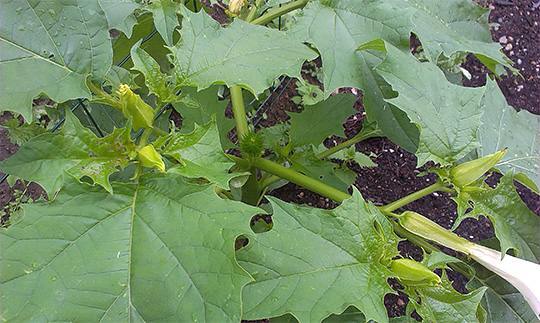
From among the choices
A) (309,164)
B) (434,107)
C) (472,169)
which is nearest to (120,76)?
(309,164)

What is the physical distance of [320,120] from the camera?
1.93 metres

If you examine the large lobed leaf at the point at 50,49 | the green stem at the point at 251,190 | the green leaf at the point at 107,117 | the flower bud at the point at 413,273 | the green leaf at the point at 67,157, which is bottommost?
the green stem at the point at 251,190

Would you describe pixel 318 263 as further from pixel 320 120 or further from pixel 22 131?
pixel 22 131

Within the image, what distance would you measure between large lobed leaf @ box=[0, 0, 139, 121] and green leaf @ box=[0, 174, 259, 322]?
30cm

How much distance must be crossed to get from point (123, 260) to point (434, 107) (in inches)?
42.8

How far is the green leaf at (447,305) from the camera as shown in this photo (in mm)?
1156

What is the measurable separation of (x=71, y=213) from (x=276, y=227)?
1.74ft

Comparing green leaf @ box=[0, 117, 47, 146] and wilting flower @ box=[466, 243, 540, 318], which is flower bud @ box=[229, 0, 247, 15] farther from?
wilting flower @ box=[466, 243, 540, 318]

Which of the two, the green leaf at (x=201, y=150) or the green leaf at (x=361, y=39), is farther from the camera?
the green leaf at (x=361, y=39)

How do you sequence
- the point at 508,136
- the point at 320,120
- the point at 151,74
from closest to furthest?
the point at 151,74, the point at 508,136, the point at 320,120

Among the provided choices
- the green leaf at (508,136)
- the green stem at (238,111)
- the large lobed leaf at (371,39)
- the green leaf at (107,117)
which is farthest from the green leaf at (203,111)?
the green leaf at (508,136)

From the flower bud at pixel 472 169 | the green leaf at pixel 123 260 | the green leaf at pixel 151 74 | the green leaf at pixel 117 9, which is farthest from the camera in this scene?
the green leaf at pixel 117 9

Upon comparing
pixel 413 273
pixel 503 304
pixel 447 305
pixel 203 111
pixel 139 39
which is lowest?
pixel 503 304

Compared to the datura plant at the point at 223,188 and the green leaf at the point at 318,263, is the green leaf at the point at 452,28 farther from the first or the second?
the green leaf at the point at 318,263
